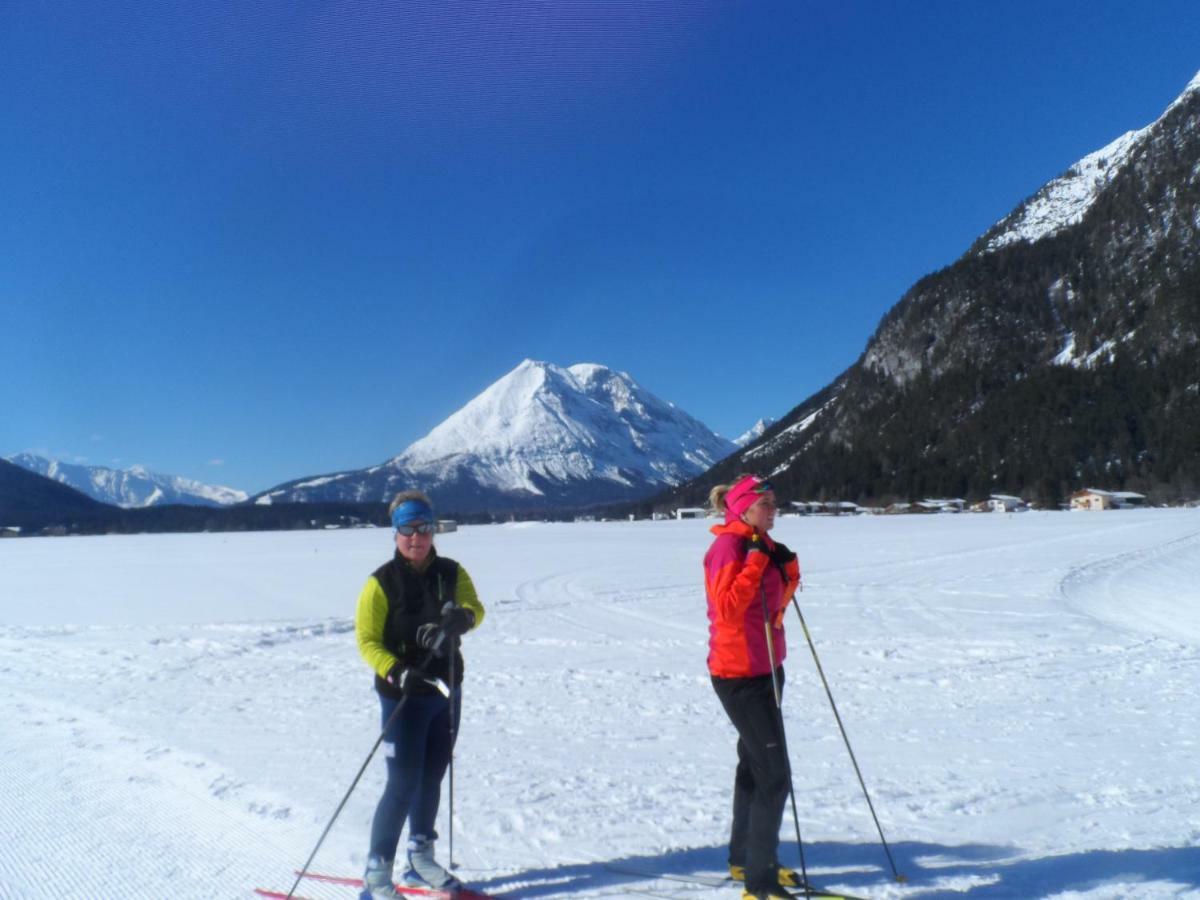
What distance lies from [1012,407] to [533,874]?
126 m

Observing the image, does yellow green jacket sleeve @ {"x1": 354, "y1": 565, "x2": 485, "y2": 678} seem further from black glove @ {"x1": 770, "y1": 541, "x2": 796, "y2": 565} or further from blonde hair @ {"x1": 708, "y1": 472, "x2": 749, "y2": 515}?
black glove @ {"x1": 770, "y1": 541, "x2": 796, "y2": 565}

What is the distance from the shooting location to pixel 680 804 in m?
4.99

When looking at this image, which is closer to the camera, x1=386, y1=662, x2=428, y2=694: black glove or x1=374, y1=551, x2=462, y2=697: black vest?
x1=386, y1=662, x2=428, y2=694: black glove

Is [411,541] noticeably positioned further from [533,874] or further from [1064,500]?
[1064,500]

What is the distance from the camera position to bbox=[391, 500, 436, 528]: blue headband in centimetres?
380

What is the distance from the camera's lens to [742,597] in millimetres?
3670

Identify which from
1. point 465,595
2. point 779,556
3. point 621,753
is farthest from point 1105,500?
point 465,595

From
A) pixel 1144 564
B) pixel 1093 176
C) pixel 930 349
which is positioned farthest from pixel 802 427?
pixel 1144 564

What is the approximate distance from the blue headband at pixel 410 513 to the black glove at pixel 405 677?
623 millimetres

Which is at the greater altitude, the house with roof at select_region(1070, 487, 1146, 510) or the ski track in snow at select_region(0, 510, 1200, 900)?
the house with roof at select_region(1070, 487, 1146, 510)

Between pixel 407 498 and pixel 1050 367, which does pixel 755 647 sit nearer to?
pixel 407 498

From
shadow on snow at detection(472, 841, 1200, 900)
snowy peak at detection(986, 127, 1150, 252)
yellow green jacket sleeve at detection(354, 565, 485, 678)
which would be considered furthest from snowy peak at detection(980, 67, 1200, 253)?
yellow green jacket sleeve at detection(354, 565, 485, 678)

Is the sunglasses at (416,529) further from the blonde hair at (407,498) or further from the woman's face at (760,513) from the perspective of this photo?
the woman's face at (760,513)

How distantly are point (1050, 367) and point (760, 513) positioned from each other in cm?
13385
